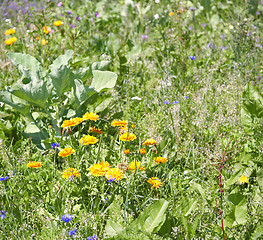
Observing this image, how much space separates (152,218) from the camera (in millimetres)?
1530

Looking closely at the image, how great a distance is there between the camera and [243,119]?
2197 millimetres

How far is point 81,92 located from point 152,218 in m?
1.12

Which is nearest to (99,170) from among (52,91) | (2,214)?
(2,214)

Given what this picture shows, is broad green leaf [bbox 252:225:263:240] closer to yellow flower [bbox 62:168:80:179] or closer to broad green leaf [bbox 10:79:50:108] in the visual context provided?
yellow flower [bbox 62:168:80:179]

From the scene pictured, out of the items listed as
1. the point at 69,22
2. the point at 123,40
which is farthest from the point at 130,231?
the point at 69,22

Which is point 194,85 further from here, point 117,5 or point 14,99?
point 117,5

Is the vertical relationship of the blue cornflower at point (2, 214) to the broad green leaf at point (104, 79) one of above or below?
below

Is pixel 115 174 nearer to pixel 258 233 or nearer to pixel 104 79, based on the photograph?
pixel 258 233

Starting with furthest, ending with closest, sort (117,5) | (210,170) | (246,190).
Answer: (117,5)
(210,170)
(246,190)

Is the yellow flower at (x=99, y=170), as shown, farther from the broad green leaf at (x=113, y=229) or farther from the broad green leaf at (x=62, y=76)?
the broad green leaf at (x=62, y=76)

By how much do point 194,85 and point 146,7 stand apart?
83.1 inches

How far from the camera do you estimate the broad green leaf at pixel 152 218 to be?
1514 mm

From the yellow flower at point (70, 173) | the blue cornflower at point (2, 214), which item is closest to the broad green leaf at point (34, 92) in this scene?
the yellow flower at point (70, 173)

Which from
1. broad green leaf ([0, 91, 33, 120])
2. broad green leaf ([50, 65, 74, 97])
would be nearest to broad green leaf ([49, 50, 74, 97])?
broad green leaf ([50, 65, 74, 97])
